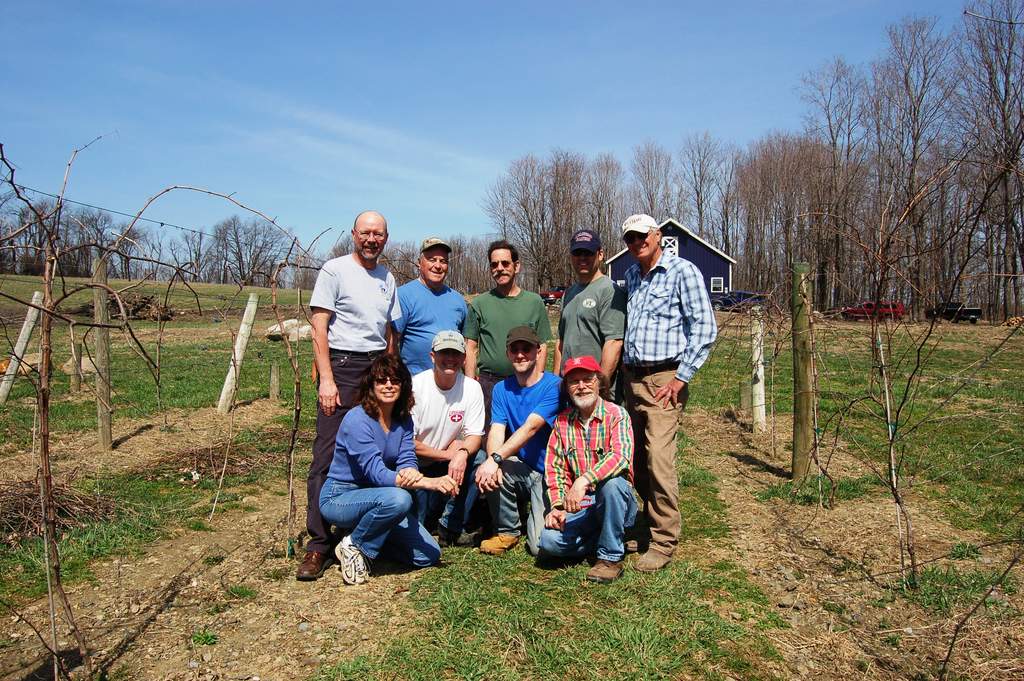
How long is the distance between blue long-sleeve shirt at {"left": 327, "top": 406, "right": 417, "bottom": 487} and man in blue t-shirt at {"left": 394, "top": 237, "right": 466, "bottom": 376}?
0.76m

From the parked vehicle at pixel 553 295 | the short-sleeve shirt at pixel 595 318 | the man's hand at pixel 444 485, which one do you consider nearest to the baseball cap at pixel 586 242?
the short-sleeve shirt at pixel 595 318

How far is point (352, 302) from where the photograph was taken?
13.5 feet

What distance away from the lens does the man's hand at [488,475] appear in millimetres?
4000

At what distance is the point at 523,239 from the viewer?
44938 mm

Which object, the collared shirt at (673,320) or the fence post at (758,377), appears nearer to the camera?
the collared shirt at (673,320)

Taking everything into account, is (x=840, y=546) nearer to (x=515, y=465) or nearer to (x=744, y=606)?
(x=744, y=606)

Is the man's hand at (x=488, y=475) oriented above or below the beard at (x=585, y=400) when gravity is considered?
below

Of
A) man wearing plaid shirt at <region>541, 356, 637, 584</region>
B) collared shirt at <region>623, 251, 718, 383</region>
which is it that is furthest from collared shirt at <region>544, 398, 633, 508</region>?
collared shirt at <region>623, 251, 718, 383</region>

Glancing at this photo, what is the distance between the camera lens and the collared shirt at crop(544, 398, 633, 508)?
3793 mm

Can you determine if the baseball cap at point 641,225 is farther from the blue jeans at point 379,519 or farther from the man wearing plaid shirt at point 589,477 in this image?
the blue jeans at point 379,519

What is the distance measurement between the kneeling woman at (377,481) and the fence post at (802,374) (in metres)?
3.09

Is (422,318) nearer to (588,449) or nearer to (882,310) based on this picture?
(588,449)

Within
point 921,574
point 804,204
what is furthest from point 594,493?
point 804,204

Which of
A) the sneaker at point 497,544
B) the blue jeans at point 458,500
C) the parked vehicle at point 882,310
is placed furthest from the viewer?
the blue jeans at point 458,500
